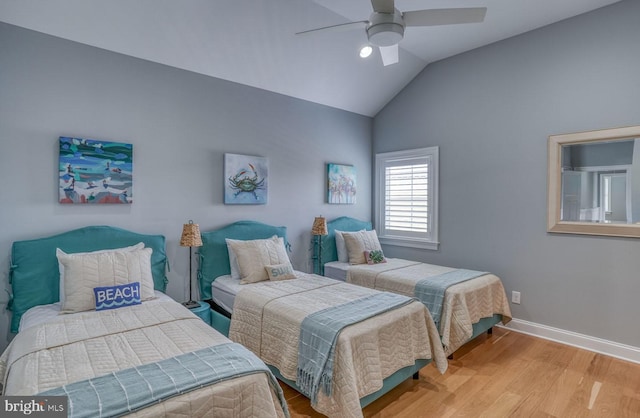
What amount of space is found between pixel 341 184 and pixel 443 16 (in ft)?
9.02

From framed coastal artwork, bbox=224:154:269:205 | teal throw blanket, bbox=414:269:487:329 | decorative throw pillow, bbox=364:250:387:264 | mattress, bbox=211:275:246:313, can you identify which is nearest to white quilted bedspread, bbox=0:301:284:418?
mattress, bbox=211:275:246:313

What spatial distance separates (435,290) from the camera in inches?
120

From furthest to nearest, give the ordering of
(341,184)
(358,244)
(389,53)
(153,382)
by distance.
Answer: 1. (341,184)
2. (358,244)
3. (389,53)
4. (153,382)

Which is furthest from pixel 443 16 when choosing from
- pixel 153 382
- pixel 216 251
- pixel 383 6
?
pixel 216 251

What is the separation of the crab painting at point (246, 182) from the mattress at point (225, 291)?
0.93 meters

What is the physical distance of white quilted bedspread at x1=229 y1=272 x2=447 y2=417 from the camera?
6.56ft

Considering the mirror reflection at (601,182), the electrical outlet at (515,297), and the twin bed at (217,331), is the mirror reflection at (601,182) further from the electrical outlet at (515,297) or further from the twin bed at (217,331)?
the twin bed at (217,331)

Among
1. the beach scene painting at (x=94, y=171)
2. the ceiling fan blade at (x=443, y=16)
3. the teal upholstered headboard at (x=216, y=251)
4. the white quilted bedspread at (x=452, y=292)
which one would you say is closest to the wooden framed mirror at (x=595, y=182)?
the white quilted bedspread at (x=452, y=292)

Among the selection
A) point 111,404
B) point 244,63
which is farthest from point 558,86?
point 111,404

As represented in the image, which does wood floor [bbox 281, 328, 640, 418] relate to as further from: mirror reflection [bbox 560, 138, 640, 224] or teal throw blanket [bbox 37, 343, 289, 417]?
mirror reflection [bbox 560, 138, 640, 224]

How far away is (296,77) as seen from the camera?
3859mm

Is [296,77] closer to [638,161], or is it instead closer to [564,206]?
[564,206]

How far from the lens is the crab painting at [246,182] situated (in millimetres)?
3639

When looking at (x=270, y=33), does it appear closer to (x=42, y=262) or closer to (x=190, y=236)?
(x=190, y=236)
